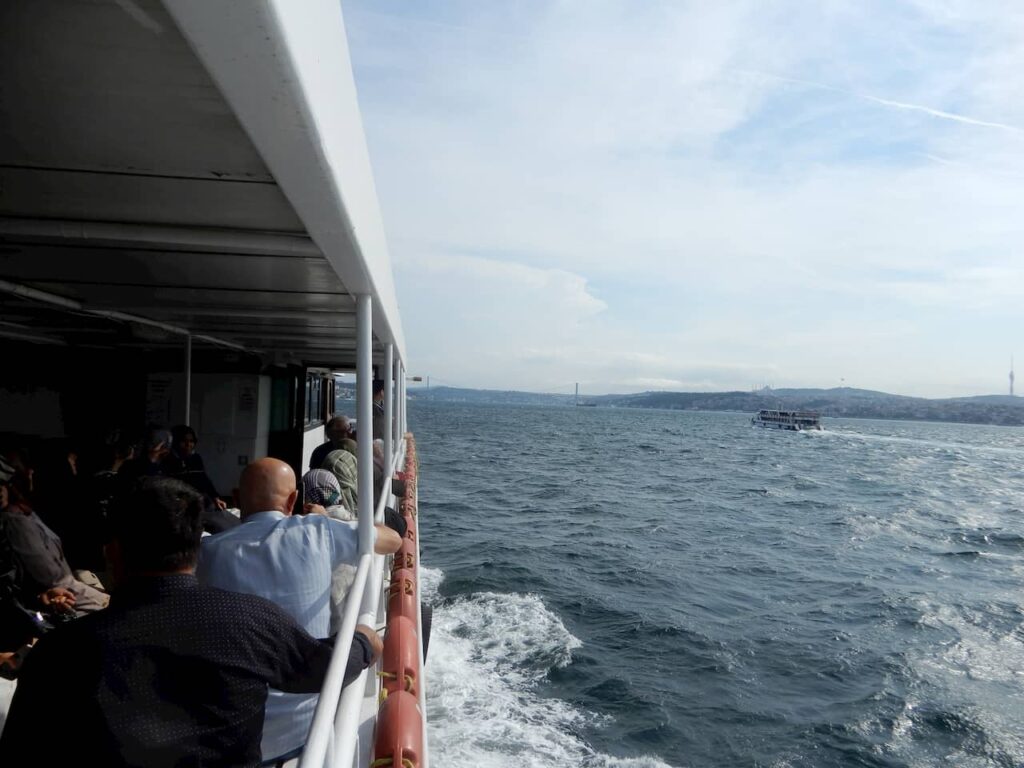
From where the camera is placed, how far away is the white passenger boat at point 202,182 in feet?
4.85

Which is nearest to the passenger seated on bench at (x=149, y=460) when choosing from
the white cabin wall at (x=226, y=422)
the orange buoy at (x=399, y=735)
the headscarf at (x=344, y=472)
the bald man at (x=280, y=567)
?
the headscarf at (x=344, y=472)

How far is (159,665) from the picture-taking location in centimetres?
179

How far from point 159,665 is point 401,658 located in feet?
7.42

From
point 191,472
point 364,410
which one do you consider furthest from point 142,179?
point 191,472

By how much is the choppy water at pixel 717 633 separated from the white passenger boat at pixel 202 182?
217 inches

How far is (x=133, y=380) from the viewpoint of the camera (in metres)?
11.1

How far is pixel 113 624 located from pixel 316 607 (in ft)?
3.06

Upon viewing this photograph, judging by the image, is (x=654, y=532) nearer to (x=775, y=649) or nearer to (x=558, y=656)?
(x=775, y=649)

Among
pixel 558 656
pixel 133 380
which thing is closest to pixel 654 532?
pixel 558 656

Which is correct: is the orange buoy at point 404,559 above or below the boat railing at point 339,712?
below

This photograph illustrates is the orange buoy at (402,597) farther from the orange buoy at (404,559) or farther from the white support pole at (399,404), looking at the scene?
the white support pole at (399,404)

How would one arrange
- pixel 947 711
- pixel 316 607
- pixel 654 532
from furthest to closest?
pixel 654 532 → pixel 947 711 → pixel 316 607

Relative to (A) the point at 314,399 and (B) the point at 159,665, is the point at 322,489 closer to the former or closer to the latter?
(B) the point at 159,665

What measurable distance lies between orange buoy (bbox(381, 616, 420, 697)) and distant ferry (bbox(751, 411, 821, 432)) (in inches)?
4553
